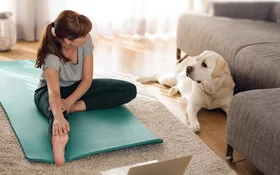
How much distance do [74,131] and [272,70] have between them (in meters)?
1.15

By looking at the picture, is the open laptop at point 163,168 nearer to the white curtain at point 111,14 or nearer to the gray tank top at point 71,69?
the gray tank top at point 71,69

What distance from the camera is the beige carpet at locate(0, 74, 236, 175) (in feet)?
6.68

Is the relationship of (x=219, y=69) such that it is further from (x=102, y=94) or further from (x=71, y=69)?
(x=71, y=69)

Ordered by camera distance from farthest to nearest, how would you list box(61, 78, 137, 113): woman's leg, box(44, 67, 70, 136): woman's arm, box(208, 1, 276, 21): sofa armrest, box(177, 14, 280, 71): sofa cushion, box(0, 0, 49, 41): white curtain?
box(0, 0, 49, 41): white curtain → box(208, 1, 276, 21): sofa armrest → box(177, 14, 280, 71): sofa cushion → box(61, 78, 137, 113): woman's leg → box(44, 67, 70, 136): woman's arm

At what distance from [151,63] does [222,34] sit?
74 cm

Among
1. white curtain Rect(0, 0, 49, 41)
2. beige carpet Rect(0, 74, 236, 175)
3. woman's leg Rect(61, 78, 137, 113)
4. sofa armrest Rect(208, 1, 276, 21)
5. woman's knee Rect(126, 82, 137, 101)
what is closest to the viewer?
beige carpet Rect(0, 74, 236, 175)

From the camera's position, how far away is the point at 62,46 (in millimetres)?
2309

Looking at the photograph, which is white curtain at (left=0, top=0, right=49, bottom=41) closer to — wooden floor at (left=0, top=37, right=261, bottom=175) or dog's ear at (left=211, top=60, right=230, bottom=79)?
wooden floor at (left=0, top=37, right=261, bottom=175)

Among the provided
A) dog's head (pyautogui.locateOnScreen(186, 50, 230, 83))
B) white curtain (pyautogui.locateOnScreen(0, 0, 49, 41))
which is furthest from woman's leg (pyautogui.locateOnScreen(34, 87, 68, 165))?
white curtain (pyautogui.locateOnScreen(0, 0, 49, 41))

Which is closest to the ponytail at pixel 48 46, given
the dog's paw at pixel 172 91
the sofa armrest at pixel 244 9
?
the dog's paw at pixel 172 91

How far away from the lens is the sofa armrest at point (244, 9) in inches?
140

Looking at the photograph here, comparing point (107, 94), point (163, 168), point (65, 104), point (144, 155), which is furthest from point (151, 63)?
point (163, 168)

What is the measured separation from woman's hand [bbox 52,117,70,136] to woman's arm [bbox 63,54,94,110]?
239 mm

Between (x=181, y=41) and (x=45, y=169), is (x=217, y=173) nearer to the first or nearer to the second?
(x=45, y=169)
